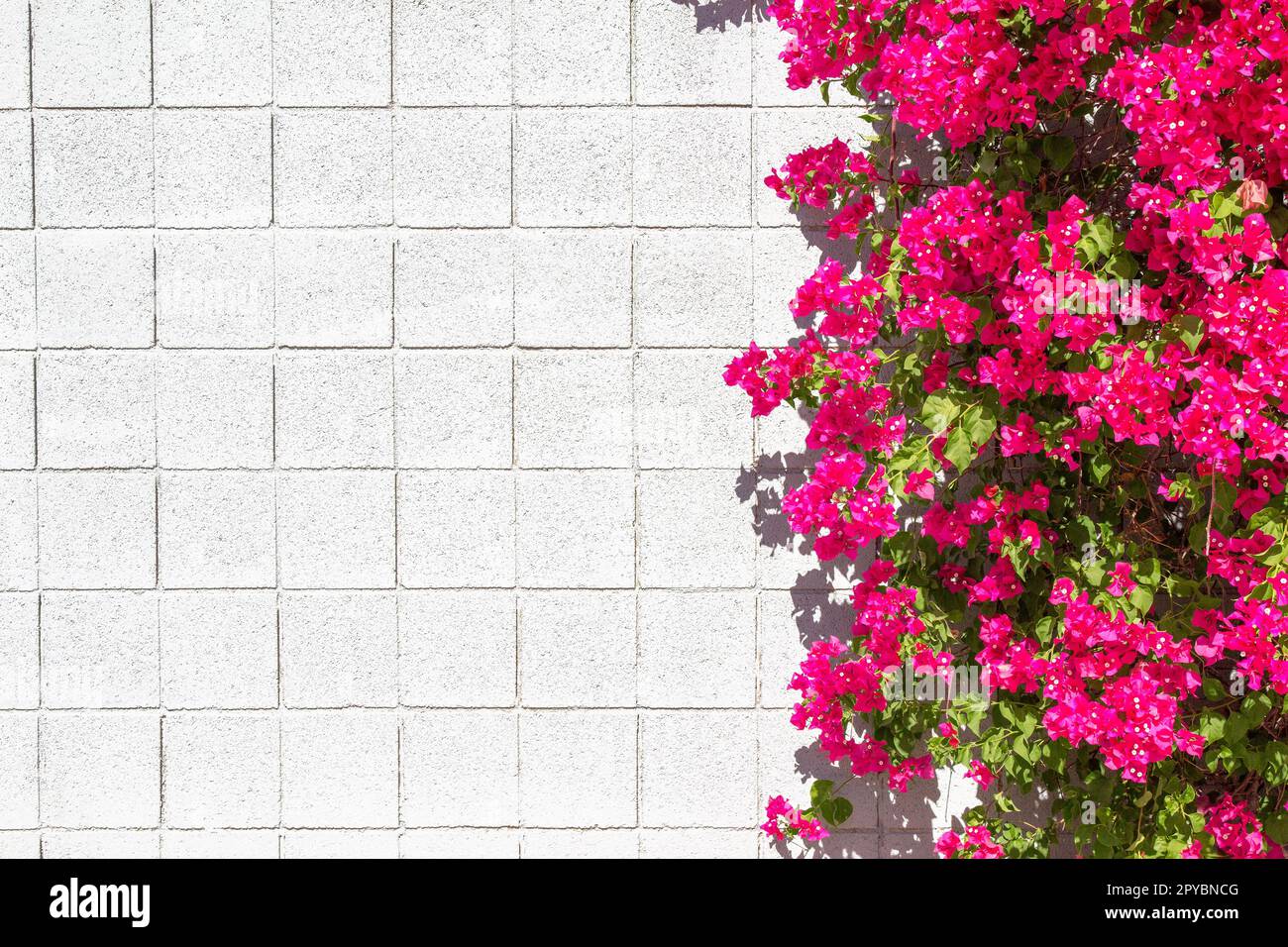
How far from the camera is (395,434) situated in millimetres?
2174

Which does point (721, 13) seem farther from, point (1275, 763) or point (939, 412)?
point (1275, 763)

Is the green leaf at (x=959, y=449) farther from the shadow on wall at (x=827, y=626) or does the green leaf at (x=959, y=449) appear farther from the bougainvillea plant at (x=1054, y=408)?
the shadow on wall at (x=827, y=626)

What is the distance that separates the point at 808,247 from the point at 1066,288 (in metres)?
0.61

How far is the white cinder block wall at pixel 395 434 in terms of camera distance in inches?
84.5

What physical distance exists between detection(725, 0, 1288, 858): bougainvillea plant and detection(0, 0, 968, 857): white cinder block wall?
0.20m

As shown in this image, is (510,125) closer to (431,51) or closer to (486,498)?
(431,51)

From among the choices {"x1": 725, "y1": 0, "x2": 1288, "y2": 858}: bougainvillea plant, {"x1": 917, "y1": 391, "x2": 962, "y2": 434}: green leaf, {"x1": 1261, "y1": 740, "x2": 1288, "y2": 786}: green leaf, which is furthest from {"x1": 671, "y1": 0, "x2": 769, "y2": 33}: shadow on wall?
{"x1": 1261, "y1": 740, "x2": 1288, "y2": 786}: green leaf

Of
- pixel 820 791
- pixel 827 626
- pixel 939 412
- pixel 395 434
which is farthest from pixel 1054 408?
pixel 395 434

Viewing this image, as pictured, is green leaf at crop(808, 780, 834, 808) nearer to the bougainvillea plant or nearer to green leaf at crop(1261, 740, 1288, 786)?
the bougainvillea plant

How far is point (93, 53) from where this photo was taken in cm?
216

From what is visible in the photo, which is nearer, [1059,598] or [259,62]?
[1059,598]

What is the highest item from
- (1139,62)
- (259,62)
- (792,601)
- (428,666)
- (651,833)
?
(259,62)

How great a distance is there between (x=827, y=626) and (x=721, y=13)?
1301 millimetres

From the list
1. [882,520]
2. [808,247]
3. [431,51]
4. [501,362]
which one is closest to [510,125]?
[431,51]
